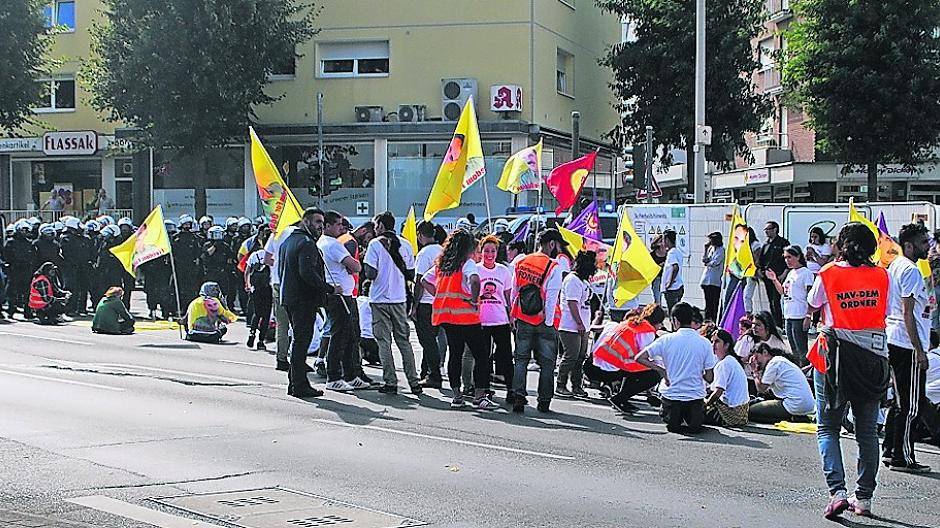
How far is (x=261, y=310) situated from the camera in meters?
17.8

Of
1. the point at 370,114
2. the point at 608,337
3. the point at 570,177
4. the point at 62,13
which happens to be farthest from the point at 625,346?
the point at 62,13

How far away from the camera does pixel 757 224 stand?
22391 mm

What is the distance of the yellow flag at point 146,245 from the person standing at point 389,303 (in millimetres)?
7893

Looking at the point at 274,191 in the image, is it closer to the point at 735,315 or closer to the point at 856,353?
the point at 735,315

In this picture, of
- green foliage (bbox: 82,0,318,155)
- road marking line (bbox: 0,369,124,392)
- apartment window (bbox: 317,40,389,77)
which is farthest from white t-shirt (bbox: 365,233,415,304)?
apartment window (bbox: 317,40,389,77)

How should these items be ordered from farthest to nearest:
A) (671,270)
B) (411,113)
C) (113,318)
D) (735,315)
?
1. (411,113)
2. (113,318)
3. (671,270)
4. (735,315)

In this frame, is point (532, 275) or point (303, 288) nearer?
point (532, 275)

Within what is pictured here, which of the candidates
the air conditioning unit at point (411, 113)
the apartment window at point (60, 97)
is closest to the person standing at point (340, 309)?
the air conditioning unit at point (411, 113)

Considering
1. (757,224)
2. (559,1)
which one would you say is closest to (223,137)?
(559,1)

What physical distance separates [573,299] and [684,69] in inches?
870

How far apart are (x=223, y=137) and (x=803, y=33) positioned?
1535 cm

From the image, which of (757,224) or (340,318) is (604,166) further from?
(340,318)

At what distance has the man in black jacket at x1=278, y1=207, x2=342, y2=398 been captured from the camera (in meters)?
12.7

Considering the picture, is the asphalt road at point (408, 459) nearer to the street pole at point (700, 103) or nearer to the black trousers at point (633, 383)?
the black trousers at point (633, 383)
